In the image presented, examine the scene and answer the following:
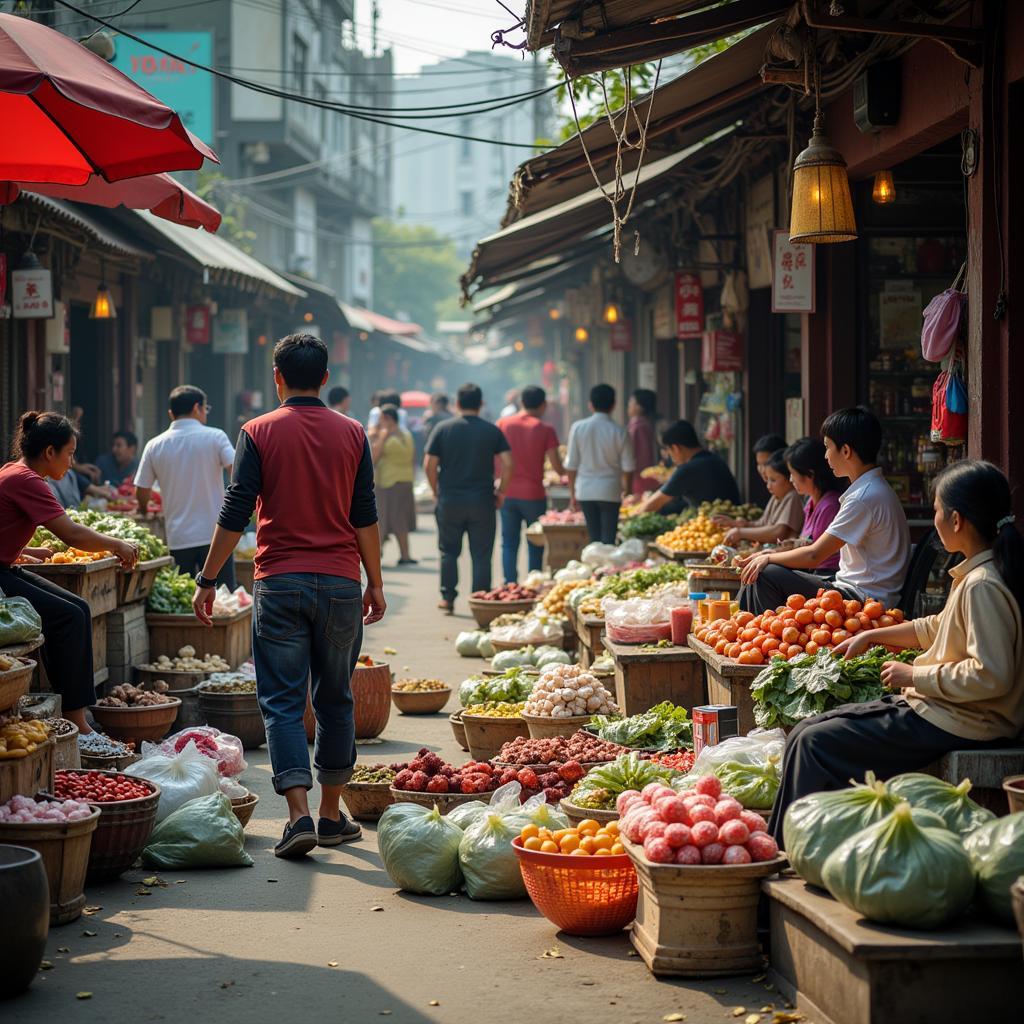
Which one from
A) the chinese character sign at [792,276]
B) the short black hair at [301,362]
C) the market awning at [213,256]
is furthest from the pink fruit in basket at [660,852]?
the market awning at [213,256]

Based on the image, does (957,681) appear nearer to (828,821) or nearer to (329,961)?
(828,821)

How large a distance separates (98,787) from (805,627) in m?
3.31

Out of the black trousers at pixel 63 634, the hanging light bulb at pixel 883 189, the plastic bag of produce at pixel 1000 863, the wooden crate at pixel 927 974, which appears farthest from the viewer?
the hanging light bulb at pixel 883 189

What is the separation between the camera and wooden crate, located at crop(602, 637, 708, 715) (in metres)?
8.40

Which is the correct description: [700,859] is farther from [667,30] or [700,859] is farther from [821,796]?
[667,30]

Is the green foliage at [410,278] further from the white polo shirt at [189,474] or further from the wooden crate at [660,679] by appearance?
the wooden crate at [660,679]

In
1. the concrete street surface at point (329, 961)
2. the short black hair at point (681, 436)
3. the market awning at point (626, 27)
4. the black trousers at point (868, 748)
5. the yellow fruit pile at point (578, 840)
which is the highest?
the market awning at point (626, 27)

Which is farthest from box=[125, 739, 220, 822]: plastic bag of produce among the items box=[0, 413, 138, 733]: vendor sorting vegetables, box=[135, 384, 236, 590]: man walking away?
box=[135, 384, 236, 590]: man walking away

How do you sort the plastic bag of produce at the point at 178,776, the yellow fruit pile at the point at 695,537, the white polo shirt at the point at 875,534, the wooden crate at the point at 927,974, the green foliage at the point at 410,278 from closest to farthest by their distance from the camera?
the wooden crate at the point at 927,974 → the plastic bag of produce at the point at 178,776 → the white polo shirt at the point at 875,534 → the yellow fruit pile at the point at 695,537 → the green foliage at the point at 410,278

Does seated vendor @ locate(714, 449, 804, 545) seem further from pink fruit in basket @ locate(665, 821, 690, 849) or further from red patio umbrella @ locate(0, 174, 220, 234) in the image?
pink fruit in basket @ locate(665, 821, 690, 849)

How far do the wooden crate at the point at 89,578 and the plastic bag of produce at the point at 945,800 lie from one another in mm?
5008

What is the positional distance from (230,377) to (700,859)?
949 inches

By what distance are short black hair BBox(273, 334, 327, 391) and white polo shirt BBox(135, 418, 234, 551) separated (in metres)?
4.10

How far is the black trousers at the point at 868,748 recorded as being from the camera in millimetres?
5223
